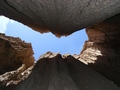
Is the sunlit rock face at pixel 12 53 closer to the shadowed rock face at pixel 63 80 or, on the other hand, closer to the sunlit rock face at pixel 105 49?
the shadowed rock face at pixel 63 80

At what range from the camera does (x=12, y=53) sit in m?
7.39

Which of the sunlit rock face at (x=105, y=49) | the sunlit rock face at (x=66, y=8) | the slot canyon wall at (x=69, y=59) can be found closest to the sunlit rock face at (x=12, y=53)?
the slot canyon wall at (x=69, y=59)

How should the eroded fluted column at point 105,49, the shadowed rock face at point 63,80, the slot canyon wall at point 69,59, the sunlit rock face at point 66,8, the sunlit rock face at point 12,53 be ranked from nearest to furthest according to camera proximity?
the sunlit rock face at point 66,8 → the slot canyon wall at point 69,59 → the shadowed rock face at point 63,80 → the eroded fluted column at point 105,49 → the sunlit rock face at point 12,53

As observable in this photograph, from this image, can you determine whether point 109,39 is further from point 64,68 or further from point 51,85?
point 51,85

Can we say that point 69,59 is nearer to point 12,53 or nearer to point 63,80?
point 63,80

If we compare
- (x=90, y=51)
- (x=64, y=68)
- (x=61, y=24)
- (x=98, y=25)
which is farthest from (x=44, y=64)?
(x=98, y=25)

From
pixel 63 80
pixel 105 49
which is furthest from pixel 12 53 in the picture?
pixel 105 49

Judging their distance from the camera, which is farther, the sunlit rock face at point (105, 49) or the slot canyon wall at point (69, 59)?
the sunlit rock face at point (105, 49)

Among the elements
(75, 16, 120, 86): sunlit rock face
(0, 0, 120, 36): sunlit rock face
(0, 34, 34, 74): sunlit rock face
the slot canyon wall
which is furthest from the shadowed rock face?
(0, 34, 34, 74): sunlit rock face

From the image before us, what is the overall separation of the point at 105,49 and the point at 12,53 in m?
4.12

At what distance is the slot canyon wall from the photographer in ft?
13.3

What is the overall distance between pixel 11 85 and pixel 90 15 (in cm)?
313

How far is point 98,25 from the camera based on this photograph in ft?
28.0

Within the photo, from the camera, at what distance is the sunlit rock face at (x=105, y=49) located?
6.44m
